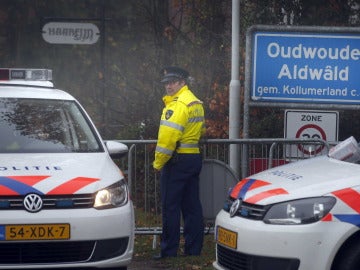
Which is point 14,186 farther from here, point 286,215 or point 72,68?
point 72,68

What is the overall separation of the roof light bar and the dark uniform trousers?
4.58 feet

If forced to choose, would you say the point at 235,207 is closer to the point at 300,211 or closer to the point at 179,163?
the point at 300,211

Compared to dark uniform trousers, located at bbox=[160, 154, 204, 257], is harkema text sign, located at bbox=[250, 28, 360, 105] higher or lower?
higher

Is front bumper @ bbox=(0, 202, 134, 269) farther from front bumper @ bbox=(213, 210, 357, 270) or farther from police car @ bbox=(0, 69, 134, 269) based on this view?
front bumper @ bbox=(213, 210, 357, 270)

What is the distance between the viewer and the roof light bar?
10070mm

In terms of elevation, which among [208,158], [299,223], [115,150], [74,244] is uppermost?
[115,150]

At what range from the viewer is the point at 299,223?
7.64 metres

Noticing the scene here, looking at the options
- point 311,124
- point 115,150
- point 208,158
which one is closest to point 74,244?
point 115,150

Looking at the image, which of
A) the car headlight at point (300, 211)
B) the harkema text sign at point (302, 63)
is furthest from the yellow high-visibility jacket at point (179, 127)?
the car headlight at point (300, 211)

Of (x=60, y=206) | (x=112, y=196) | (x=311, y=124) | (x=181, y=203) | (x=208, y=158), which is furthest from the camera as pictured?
(x=311, y=124)

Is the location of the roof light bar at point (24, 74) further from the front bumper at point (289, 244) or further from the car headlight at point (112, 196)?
the front bumper at point (289, 244)

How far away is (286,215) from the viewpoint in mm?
7711

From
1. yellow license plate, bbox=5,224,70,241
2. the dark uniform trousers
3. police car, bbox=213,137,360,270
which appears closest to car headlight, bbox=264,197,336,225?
police car, bbox=213,137,360,270

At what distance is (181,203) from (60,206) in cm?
245
